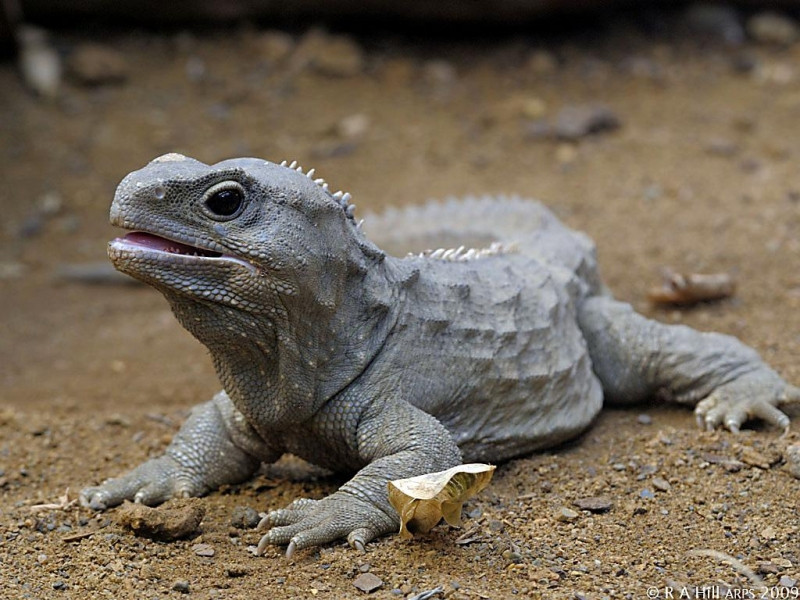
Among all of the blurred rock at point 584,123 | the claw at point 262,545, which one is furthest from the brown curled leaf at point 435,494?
the blurred rock at point 584,123

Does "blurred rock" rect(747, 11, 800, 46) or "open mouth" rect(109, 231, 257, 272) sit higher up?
"blurred rock" rect(747, 11, 800, 46)

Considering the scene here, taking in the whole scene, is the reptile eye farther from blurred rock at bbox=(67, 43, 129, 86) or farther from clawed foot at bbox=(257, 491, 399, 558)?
blurred rock at bbox=(67, 43, 129, 86)

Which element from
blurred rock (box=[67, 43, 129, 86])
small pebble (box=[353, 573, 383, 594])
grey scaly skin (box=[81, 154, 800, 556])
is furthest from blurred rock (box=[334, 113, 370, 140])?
small pebble (box=[353, 573, 383, 594])

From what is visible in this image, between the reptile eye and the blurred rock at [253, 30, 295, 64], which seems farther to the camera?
the blurred rock at [253, 30, 295, 64]

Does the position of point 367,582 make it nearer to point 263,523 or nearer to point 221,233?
point 263,523

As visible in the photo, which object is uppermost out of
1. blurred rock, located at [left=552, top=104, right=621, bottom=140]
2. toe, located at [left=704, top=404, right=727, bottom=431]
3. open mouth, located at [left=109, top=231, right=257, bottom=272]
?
open mouth, located at [left=109, top=231, right=257, bottom=272]

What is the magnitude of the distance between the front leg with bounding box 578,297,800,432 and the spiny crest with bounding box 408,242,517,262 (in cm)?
78

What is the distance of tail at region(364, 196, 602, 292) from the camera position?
794 centimetres

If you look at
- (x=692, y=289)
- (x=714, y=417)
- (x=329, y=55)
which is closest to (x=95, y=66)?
(x=329, y=55)

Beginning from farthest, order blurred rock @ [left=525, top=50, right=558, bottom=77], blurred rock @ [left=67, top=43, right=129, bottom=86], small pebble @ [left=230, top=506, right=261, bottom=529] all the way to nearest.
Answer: blurred rock @ [left=525, top=50, right=558, bottom=77] < blurred rock @ [left=67, top=43, right=129, bottom=86] < small pebble @ [left=230, top=506, right=261, bottom=529]

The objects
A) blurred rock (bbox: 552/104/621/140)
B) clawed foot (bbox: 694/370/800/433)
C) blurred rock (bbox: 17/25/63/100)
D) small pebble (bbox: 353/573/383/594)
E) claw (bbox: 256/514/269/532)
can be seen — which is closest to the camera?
small pebble (bbox: 353/573/383/594)

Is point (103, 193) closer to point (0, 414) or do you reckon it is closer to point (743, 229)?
point (0, 414)

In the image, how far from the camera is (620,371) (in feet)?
25.0

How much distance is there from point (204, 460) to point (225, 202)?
2009 mm
